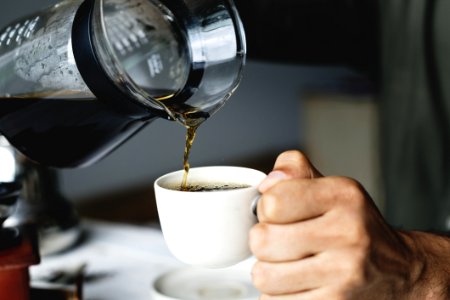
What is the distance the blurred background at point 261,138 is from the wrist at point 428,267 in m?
1.83

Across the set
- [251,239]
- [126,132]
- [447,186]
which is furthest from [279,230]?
[447,186]

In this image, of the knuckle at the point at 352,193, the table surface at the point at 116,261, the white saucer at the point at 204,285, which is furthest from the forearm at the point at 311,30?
the knuckle at the point at 352,193

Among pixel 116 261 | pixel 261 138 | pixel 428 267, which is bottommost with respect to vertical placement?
pixel 261 138

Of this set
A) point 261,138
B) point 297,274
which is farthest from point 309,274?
point 261,138

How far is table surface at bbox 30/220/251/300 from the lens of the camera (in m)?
0.98

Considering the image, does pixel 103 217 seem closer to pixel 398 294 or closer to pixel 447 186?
pixel 447 186

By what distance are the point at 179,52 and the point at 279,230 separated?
41 centimetres

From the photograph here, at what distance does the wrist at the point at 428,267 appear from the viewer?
0.73 metres

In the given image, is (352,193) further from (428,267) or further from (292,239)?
(428,267)

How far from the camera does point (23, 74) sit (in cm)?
84

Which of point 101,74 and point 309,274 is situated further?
point 101,74

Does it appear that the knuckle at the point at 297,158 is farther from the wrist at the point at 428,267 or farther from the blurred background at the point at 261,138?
the blurred background at the point at 261,138

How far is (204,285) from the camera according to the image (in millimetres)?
929

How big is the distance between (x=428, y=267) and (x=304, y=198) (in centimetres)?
24
